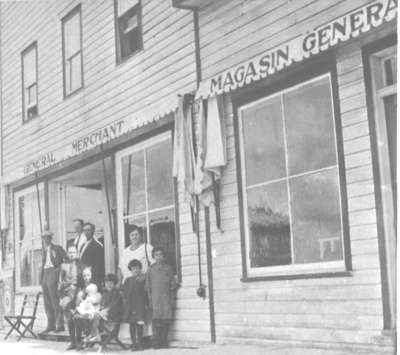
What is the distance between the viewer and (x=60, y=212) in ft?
48.2

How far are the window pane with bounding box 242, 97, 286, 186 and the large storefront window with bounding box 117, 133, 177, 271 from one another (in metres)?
2.00

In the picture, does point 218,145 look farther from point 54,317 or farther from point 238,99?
point 54,317

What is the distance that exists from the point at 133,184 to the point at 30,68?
5.32 metres

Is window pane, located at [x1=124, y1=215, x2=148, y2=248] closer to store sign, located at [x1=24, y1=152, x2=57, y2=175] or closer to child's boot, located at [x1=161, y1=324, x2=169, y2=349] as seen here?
child's boot, located at [x1=161, y1=324, x2=169, y2=349]

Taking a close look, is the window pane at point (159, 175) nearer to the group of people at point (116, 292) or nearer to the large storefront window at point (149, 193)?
the large storefront window at point (149, 193)

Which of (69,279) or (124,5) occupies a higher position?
(124,5)

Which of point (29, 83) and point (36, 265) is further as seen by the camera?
point (29, 83)

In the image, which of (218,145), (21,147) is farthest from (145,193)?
(21,147)

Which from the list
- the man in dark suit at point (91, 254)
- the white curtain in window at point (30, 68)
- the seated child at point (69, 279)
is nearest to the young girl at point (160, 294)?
the seated child at point (69, 279)

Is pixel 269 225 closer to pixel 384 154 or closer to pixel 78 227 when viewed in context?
pixel 384 154

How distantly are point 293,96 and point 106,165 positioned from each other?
215 inches

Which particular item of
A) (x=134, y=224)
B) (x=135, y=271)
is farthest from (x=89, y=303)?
(x=134, y=224)

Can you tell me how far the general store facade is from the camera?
6.95m

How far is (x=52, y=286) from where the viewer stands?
12.8 m
